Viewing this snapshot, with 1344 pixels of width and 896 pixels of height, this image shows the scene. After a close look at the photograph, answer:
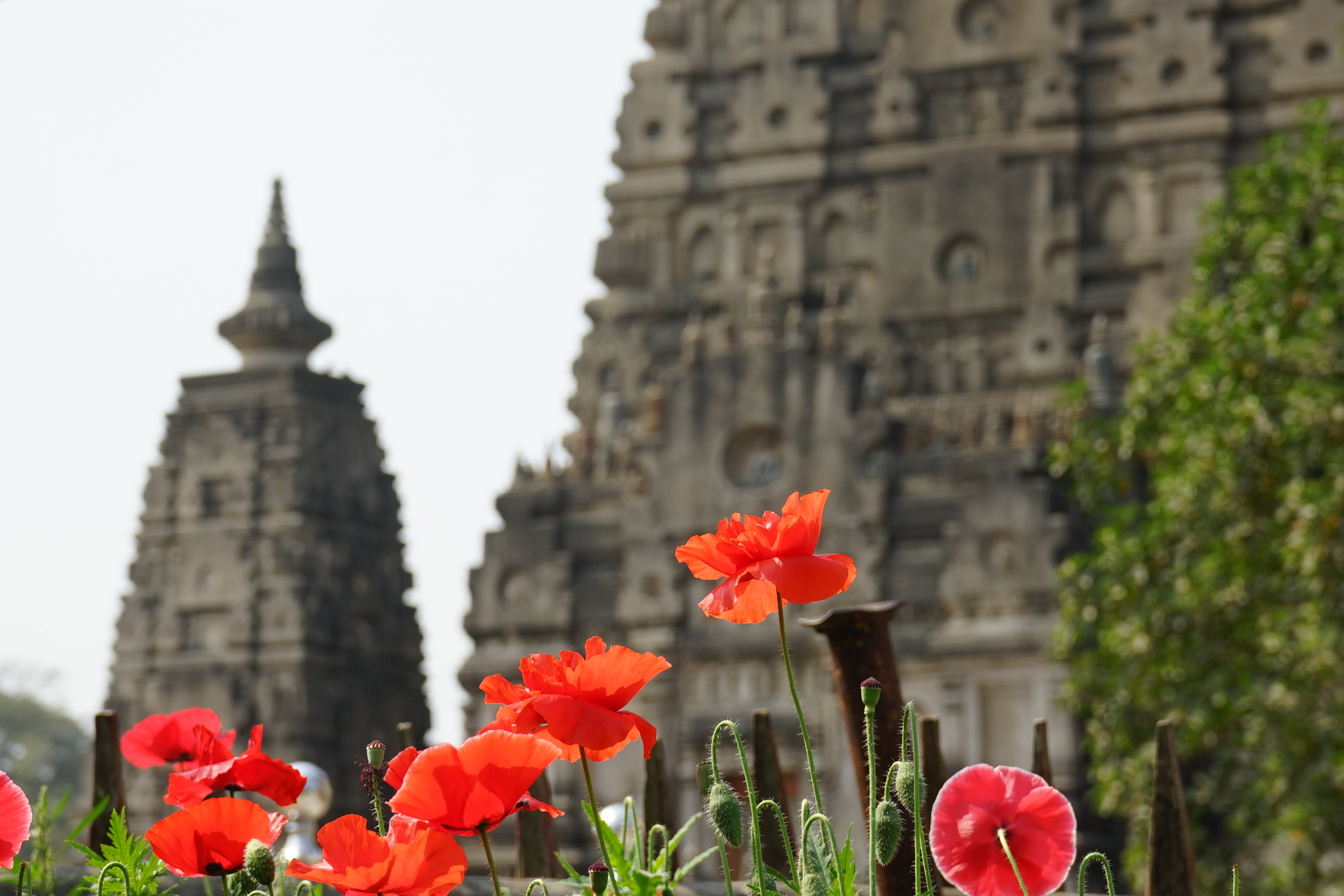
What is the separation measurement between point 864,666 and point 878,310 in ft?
112

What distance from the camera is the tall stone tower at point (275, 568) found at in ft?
127

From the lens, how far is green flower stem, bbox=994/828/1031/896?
2.70 m

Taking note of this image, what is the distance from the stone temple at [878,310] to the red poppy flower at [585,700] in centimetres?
2735

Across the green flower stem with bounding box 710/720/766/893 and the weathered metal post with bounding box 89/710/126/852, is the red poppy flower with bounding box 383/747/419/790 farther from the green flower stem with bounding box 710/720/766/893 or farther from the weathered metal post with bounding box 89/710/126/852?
the weathered metal post with bounding box 89/710/126/852

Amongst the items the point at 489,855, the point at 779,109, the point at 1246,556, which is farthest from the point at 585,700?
the point at 779,109

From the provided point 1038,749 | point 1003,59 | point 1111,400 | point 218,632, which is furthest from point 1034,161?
point 1038,749

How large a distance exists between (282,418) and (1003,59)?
16580 millimetres

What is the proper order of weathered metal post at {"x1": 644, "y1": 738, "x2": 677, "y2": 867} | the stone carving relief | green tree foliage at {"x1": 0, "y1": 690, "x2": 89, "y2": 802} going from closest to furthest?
weathered metal post at {"x1": 644, "y1": 738, "x2": 677, "y2": 867}, the stone carving relief, green tree foliage at {"x1": 0, "y1": 690, "x2": 89, "y2": 802}

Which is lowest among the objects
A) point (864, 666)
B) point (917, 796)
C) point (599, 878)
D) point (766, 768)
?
point (599, 878)

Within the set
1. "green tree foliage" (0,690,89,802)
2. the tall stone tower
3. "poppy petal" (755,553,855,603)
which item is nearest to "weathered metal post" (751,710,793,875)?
"poppy petal" (755,553,855,603)

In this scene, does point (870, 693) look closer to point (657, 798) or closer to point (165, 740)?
point (165, 740)

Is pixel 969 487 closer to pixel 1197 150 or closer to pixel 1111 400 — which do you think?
pixel 1111 400

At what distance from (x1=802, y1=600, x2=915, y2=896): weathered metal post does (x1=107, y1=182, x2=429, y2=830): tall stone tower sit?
35.2m

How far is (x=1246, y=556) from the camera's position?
2011 centimetres
